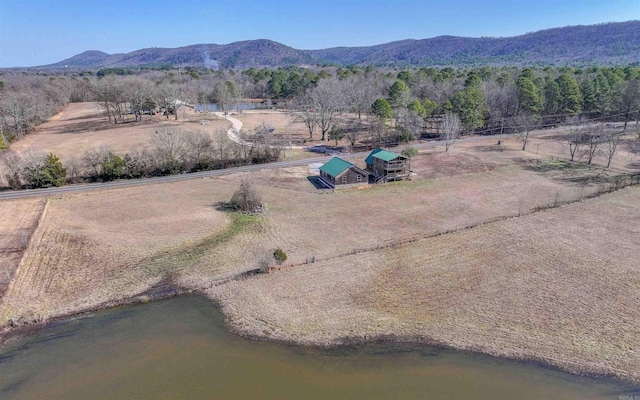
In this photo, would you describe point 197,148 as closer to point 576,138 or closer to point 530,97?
point 576,138

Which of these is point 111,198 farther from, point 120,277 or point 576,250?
point 576,250

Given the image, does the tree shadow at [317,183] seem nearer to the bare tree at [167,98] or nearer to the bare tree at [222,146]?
the bare tree at [222,146]

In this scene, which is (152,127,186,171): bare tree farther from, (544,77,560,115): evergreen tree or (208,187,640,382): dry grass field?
(544,77,560,115): evergreen tree

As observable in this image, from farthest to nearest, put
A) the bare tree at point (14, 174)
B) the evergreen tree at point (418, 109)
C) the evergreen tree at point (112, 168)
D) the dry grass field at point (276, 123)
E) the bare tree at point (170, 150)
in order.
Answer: the dry grass field at point (276, 123) < the evergreen tree at point (418, 109) < the bare tree at point (170, 150) < the evergreen tree at point (112, 168) < the bare tree at point (14, 174)

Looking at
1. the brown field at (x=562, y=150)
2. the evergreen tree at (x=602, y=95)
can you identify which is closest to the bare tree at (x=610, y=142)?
the brown field at (x=562, y=150)

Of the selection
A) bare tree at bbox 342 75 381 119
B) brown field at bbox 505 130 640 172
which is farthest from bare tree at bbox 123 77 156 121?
brown field at bbox 505 130 640 172

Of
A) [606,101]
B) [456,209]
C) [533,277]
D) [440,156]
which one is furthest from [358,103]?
[533,277]

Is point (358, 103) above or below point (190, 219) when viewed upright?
above
